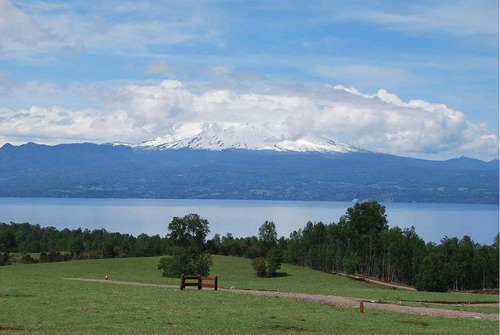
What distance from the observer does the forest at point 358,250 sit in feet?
267

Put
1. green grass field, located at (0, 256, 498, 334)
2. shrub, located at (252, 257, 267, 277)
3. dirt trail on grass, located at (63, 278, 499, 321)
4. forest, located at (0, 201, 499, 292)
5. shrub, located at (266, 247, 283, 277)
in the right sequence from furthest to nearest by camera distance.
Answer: forest, located at (0, 201, 499, 292)
shrub, located at (266, 247, 283, 277)
shrub, located at (252, 257, 267, 277)
dirt trail on grass, located at (63, 278, 499, 321)
green grass field, located at (0, 256, 498, 334)

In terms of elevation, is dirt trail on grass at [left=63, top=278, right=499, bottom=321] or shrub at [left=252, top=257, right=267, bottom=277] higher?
dirt trail on grass at [left=63, top=278, right=499, bottom=321]

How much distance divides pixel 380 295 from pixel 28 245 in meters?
91.4

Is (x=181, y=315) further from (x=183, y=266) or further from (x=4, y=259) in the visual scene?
(x=4, y=259)

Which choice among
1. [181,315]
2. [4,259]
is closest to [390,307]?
[181,315]

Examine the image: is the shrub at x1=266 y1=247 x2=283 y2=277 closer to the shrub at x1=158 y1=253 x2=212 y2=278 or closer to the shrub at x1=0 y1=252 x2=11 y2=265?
the shrub at x1=158 y1=253 x2=212 y2=278

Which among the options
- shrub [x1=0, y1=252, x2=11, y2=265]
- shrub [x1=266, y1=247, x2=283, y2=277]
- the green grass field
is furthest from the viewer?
shrub [x1=0, y1=252, x2=11, y2=265]

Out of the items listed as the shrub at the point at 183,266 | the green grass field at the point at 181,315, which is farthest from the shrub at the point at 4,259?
the green grass field at the point at 181,315

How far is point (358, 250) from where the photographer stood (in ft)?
333

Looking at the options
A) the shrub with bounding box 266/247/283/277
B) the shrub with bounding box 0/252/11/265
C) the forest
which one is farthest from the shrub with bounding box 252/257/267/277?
the shrub with bounding box 0/252/11/265

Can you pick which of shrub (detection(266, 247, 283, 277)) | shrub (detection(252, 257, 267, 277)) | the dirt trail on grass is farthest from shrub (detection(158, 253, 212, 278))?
the dirt trail on grass

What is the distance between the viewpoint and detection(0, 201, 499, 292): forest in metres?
81.4

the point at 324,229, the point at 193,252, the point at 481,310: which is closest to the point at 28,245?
the point at 324,229

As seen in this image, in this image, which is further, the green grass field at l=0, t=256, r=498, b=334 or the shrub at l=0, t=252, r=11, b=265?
the shrub at l=0, t=252, r=11, b=265
